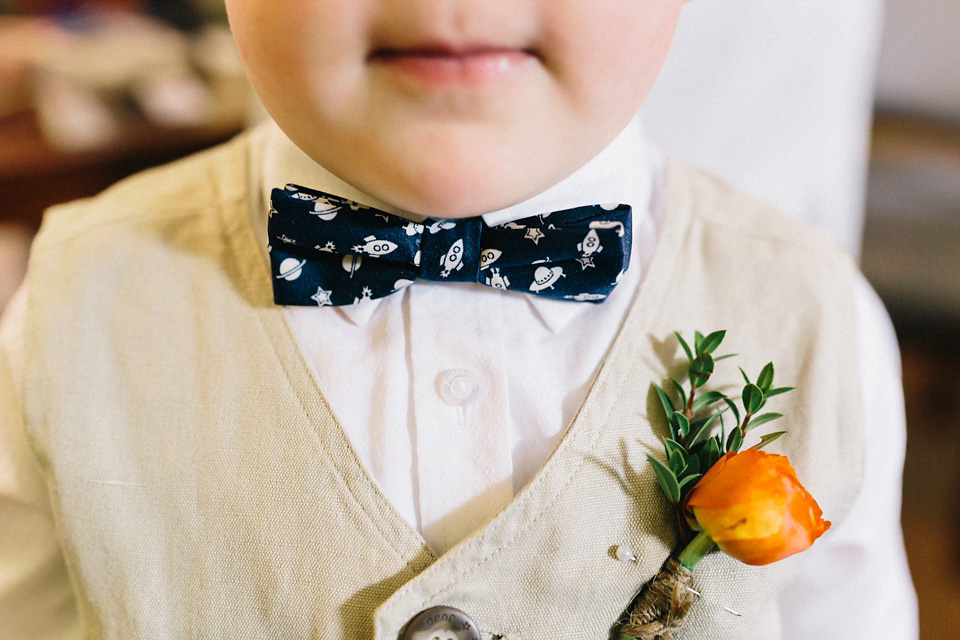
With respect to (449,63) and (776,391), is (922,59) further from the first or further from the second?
(449,63)

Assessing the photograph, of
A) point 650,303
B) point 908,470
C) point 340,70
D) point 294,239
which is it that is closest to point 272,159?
point 294,239

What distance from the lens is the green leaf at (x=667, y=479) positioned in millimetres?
550

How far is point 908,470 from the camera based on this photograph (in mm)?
1448

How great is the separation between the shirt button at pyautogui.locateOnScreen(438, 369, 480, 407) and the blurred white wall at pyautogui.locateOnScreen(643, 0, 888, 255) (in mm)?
691

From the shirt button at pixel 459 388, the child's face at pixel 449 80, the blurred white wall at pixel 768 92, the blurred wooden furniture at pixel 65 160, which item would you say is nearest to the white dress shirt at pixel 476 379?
the shirt button at pixel 459 388

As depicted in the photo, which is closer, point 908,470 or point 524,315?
point 524,315

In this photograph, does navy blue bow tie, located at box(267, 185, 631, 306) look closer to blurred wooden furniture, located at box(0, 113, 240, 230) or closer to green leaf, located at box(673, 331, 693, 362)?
green leaf, located at box(673, 331, 693, 362)

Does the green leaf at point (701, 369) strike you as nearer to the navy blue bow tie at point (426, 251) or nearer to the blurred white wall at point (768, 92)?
the navy blue bow tie at point (426, 251)

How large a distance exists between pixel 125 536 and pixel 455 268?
309 millimetres

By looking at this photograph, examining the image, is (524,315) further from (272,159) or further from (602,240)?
(272,159)

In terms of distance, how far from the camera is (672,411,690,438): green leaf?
57 cm

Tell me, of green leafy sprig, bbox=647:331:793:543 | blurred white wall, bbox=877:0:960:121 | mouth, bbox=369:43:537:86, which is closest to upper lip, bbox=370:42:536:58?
mouth, bbox=369:43:537:86

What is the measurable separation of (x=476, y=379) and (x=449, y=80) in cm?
23

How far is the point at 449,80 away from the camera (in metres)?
0.47
